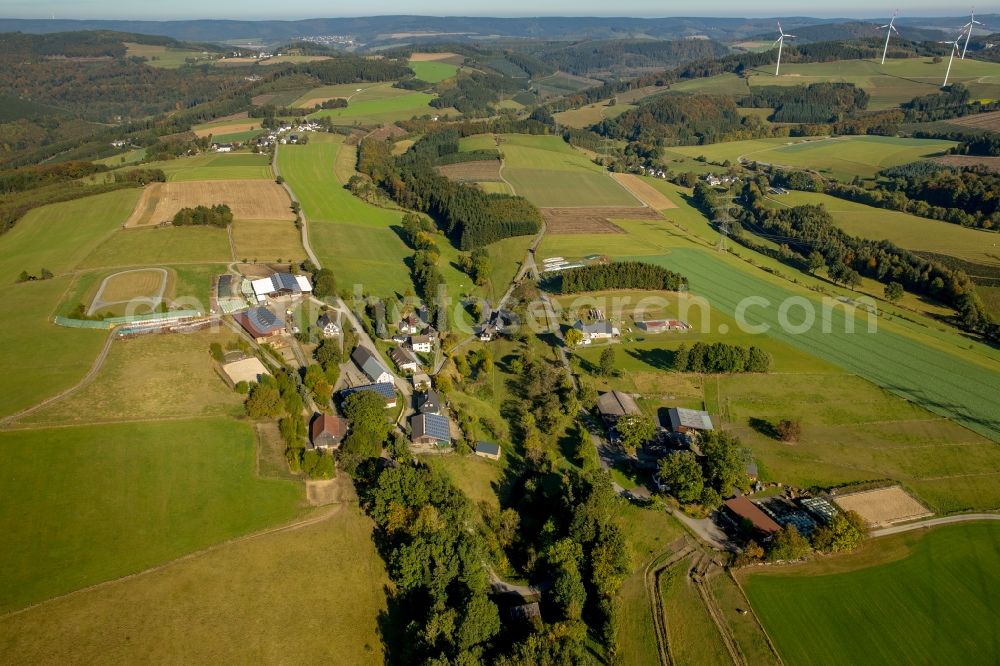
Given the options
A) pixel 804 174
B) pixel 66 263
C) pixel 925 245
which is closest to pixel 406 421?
pixel 66 263

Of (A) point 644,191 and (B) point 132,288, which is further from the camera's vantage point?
(A) point 644,191

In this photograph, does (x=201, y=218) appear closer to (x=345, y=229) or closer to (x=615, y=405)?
(x=345, y=229)

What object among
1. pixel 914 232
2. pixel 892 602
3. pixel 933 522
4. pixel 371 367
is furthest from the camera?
pixel 914 232

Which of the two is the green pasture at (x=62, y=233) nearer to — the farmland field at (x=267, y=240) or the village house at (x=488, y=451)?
the farmland field at (x=267, y=240)

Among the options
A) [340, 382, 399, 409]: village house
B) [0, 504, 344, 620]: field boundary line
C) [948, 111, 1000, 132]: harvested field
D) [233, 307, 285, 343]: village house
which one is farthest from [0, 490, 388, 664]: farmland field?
[948, 111, 1000, 132]: harvested field

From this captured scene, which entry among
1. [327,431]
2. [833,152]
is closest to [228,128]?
[327,431]

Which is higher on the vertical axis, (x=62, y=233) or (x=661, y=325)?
(x=62, y=233)
